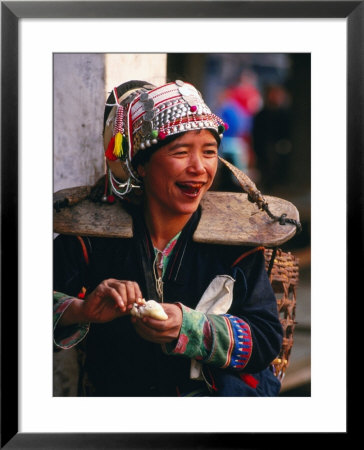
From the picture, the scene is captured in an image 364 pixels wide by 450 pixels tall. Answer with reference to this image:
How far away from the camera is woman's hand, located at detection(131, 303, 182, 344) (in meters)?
1.62

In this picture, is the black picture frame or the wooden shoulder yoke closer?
the black picture frame

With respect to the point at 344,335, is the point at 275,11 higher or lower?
higher

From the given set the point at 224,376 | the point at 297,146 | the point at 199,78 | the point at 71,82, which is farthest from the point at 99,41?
the point at 224,376

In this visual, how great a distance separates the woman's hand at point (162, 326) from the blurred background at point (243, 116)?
0.22 m

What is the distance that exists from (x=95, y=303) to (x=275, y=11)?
2.97 feet

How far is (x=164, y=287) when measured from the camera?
167 cm

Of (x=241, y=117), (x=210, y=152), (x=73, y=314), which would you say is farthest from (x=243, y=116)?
(x=73, y=314)

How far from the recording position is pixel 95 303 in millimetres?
1642

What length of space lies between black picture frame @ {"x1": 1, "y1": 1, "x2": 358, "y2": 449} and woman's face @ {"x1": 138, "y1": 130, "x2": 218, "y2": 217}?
0.33 metres

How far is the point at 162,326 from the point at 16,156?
590mm

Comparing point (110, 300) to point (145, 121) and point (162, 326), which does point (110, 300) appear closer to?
point (162, 326)

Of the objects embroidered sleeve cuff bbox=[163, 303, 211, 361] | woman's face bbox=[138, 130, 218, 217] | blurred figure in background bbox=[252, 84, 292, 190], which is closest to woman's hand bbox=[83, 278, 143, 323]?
embroidered sleeve cuff bbox=[163, 303, 211, 361]

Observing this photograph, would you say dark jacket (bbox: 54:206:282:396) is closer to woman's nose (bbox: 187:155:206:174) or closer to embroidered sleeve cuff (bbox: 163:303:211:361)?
embroidered sleeve cuff (bbox: 163:303:211:361)

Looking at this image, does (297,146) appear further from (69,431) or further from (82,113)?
(69,431)
